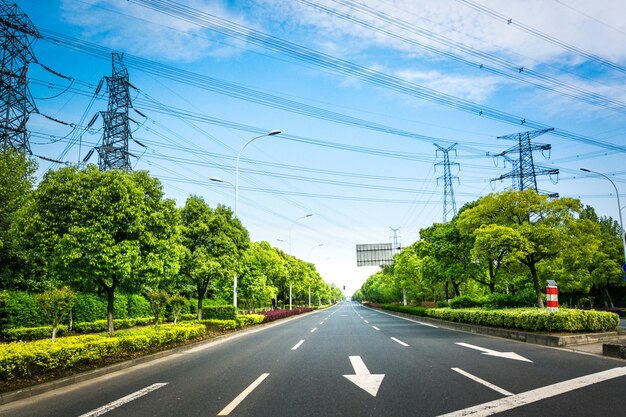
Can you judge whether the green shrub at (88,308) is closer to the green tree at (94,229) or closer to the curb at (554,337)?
the green tree at (94,229)

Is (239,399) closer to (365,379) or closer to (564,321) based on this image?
(365,379)

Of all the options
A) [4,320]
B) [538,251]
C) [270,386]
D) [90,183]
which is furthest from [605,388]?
[4,320]

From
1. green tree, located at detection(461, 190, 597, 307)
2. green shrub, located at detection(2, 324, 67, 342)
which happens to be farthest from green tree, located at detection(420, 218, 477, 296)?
green shrub, located at detection(2, 324, 67, 342)

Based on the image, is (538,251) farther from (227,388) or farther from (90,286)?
(90,286)

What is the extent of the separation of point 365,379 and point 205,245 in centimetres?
1614

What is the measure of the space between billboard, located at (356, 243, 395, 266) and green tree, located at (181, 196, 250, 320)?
109ft

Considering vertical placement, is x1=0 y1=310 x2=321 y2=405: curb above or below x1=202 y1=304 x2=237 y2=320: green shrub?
above

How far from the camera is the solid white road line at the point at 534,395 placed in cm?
480

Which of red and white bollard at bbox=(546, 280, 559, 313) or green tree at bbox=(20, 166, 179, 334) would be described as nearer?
green tree at bbox=(20, 166, 179, 334)

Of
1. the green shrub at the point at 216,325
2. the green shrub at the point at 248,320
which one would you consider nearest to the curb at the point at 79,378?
the green shrub at the point at 216,325

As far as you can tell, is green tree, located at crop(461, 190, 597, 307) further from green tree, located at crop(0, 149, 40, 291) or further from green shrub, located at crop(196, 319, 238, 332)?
green tree, located at crop(0, 149, 40, 291)

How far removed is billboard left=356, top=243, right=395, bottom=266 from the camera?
174 ft

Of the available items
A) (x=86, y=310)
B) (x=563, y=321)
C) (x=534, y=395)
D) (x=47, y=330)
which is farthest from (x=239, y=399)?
(x=86, y=310)

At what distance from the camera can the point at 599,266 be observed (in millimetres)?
39875
